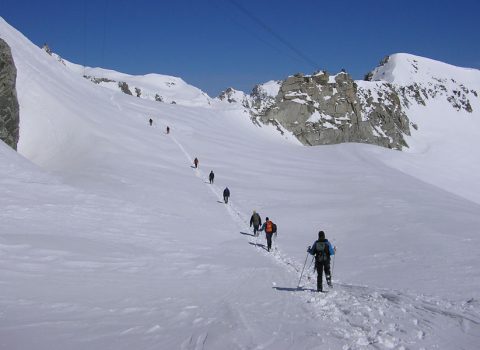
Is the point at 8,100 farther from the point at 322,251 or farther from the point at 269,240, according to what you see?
the point at 322,251

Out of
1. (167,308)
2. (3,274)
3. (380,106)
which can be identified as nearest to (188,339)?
(167,308)

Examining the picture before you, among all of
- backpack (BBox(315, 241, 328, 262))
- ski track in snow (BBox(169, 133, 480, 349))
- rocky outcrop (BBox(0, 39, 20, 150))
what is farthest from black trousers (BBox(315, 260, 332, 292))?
rocky outcrop (BBox(0, 39, 20, 150))

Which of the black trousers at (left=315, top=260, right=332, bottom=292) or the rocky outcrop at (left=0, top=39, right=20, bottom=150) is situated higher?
the rocky outcrop at (left=0, top=39, right=20, bottom=150)

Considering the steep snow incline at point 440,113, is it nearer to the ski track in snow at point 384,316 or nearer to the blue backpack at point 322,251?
the blue backpack at point 322,251

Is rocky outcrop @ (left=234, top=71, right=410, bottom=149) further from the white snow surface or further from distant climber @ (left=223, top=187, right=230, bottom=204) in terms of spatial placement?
distant climber @ (left=223, top=187, right=230, bottom=204)

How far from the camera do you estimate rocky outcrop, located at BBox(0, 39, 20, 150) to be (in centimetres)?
3081

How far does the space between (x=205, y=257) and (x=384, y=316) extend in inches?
288

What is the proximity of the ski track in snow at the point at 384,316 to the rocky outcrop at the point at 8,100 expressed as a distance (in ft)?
90.8

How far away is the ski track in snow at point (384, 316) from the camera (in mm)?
6809

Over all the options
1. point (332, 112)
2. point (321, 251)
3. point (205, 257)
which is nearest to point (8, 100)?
point (205, 257)

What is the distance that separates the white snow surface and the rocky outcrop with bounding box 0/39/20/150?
10.3ft

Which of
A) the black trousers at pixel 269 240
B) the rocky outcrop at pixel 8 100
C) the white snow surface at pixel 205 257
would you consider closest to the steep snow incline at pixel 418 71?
the white snow surface at pixel 205 257

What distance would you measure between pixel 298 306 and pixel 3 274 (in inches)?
250

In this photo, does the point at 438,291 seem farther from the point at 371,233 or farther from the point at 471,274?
the point at 371,233
